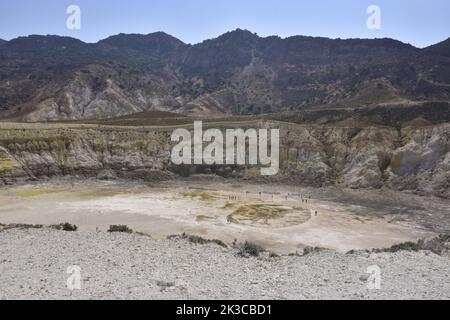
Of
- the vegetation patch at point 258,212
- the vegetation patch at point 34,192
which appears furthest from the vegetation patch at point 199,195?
the vegetation patch at point 34,192

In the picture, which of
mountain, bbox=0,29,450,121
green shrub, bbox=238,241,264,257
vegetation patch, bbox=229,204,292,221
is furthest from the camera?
mountain, bbox=0,29,450,121

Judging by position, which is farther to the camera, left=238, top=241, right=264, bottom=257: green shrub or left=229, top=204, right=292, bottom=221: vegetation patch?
left=229, top=204, right=292, bottom=221: vegetation patch

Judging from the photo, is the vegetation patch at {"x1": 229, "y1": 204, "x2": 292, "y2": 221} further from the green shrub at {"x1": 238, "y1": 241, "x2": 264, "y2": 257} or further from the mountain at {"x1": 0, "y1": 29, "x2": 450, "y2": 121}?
the mountain at {"x1": 0, "y1": 29, "x2": 450, "y2": 121}

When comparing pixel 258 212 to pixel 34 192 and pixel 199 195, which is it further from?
pixel 34 192

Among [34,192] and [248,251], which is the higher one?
[248,251]

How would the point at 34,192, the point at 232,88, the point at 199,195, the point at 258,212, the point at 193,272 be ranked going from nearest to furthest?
1. the point at 193,272
2. the point at 258,212
3. the point at 199,195
4. the point at 34,192
5. the point at 232,88

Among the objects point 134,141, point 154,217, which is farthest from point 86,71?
point 154,217

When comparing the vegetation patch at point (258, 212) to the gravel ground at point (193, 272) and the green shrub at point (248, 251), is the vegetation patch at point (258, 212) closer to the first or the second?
the green shrub at point (248, 251)

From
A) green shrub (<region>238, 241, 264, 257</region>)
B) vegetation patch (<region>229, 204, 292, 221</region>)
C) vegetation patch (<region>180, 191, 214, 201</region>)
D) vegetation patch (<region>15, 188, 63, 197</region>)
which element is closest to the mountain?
vegetation patch (<region>15, 188, 63, 197</region>)

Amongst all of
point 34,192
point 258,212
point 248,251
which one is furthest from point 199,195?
point 248,251
